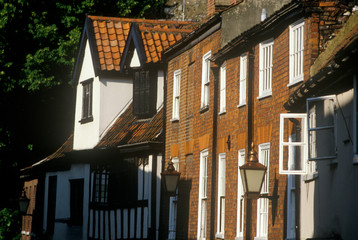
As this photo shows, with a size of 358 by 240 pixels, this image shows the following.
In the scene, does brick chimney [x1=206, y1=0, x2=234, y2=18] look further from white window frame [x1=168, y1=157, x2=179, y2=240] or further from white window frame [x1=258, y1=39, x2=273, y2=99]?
white window frame [x1=258, y1=39, x2=273, y2=99]

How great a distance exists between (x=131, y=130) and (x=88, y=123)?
341cm

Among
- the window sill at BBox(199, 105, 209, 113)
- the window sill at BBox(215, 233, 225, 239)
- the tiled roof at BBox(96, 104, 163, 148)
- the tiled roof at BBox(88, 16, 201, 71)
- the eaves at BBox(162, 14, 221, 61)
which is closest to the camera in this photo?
the window sill at BBox(215, 233, 225, 239)

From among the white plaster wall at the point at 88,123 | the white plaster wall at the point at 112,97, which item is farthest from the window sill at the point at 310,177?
the white plaster wall at the point at 88,123

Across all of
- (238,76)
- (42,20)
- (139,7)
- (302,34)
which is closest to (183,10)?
(139,7)

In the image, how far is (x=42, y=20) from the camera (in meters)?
38.1

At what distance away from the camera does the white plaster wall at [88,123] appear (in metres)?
30.6

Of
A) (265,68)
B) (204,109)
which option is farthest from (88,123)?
(265,68)

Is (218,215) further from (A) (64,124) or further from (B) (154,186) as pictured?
(A) (64,124)

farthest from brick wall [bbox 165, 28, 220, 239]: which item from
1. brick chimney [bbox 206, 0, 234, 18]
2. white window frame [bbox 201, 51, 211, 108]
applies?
brick chimney [bbox 206, 0, 234, 18]

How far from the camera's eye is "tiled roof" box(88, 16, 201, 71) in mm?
28703

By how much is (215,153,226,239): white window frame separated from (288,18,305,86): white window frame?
464cm

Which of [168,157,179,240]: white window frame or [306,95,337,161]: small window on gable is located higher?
[306,95,337,161]: small window on gable

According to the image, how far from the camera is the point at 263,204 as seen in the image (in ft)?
59.1

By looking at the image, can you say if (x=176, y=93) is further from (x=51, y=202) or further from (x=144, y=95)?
(x=51, y=202)
